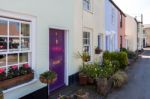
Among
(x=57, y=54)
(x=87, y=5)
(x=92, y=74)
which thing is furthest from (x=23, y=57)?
(x=87, y=5)

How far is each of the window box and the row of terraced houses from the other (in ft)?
0.40

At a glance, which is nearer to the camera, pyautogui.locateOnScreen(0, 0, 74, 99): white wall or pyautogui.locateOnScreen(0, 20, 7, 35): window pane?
pyautogui.locateOnScreen(0, 20, 7, 35): window pane

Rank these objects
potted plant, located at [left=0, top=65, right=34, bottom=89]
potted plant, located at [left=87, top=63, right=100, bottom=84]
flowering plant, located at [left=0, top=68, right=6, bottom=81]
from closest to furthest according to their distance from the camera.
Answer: flowering plant, located at [left=0, top=68, right=6, bottom=81] → potted plant, located at [left=0, top=65, right=34, bottom=89] → potted plant, located at [left=87, top=63, right=100, bottom=84]

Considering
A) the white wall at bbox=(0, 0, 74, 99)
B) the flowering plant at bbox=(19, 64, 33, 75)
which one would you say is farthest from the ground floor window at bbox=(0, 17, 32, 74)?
the white wall at bbox=(0, 0, 74, 99)

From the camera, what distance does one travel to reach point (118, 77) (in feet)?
34.5

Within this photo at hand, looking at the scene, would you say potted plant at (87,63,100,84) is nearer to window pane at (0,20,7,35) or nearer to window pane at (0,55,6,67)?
window pane at (0,55,6,67)

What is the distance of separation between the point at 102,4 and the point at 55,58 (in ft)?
27.0

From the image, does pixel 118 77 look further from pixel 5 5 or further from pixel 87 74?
pixel 5 5

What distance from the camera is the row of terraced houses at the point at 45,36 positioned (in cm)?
636

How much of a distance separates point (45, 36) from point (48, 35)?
0.26 m

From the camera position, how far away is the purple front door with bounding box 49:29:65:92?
8.95 meters

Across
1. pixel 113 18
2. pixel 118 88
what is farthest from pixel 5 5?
pixel 113 18

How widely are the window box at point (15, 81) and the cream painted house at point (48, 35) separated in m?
0.11

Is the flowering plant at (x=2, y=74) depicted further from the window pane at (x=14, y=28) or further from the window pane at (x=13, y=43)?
the window pane at (x=14, y=28)
